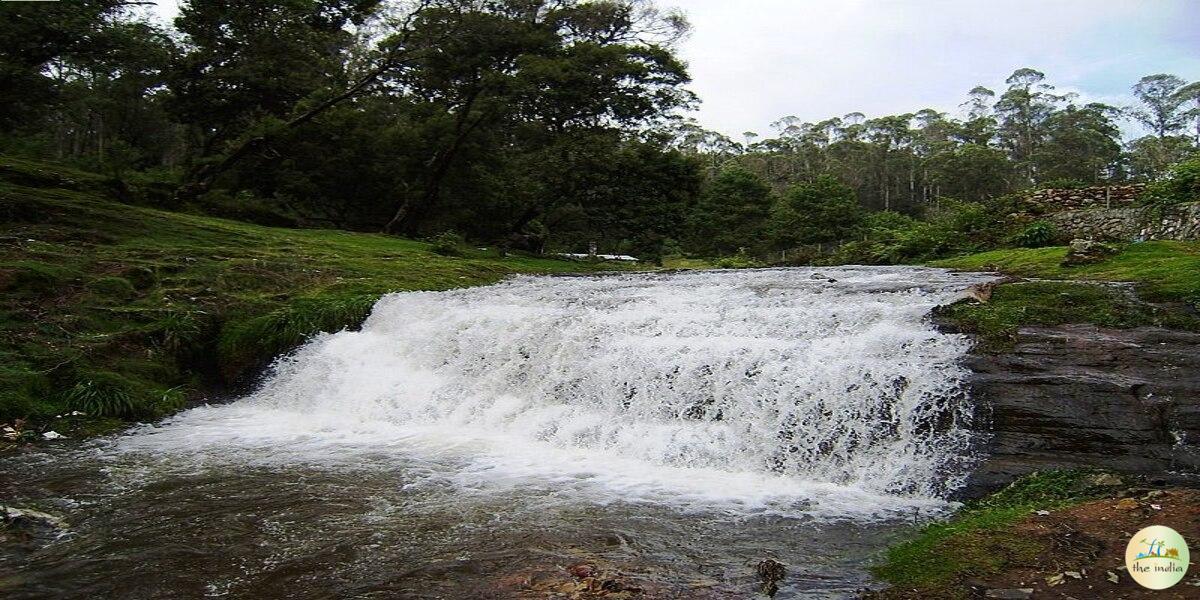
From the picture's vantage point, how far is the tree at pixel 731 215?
43.3 meters

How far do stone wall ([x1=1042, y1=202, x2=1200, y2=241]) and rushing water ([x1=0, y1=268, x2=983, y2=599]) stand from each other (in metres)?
5.72

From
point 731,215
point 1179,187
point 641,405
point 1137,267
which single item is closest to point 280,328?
point 641,405

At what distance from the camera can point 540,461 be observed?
24.9ft

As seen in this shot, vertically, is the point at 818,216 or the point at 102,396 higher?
→ the point at 818,216

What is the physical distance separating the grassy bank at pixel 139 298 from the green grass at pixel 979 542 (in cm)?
929

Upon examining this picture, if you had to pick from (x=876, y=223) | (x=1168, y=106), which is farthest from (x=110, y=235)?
(x=1168, y=106)

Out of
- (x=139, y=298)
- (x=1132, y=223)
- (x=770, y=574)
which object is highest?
(x=1132, y=223)

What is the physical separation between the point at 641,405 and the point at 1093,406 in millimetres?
4479

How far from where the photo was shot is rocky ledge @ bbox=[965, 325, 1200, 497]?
5996 millimetres

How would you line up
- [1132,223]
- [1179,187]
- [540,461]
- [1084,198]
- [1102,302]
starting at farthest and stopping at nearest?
[1084,198]
[1132,223]
[1179,187]
[1102,302]
[540,461]

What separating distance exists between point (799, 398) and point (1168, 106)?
5903 cm

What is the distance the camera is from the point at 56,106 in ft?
67.6

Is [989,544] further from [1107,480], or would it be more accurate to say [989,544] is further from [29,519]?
[29,519]

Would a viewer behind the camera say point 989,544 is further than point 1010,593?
Yes
